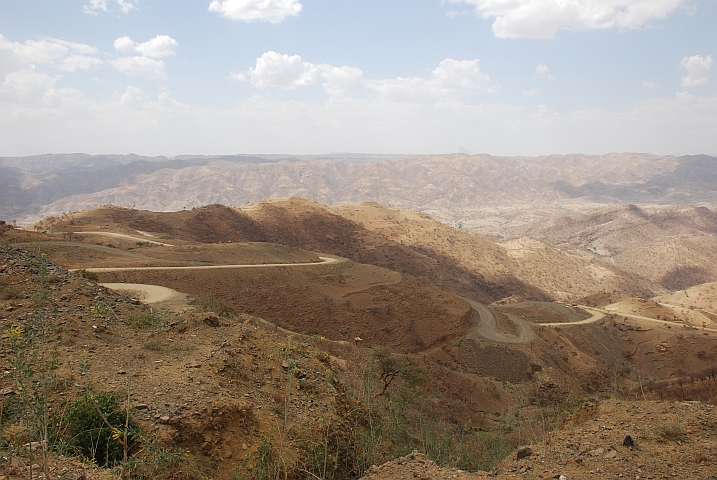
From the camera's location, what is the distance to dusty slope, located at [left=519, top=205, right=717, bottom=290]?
9112cm

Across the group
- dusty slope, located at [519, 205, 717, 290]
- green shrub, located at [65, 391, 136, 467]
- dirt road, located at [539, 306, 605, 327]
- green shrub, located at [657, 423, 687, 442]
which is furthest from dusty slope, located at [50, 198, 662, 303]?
green shrub, located at [657, 423, 687, 442]

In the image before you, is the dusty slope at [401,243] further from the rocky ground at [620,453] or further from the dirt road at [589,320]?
the rocky ground at [620,453]

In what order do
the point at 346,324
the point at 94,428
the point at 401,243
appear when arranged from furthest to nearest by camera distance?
1. the point at 401,243
2. the point at 346,324
3. the point at 94,428

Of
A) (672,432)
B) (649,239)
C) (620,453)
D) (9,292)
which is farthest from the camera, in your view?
(649,239)

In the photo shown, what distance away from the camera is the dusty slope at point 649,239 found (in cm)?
9112

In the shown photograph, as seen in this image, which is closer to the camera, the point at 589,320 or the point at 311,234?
the point at 589,320

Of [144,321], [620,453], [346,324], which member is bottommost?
[346,324]

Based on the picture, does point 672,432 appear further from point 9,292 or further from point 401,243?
point 401,243

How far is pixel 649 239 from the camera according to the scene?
117 m

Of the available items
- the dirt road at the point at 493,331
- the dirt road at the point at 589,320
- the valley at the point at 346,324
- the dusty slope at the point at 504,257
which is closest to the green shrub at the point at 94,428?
A: the valley at the point at 346,324

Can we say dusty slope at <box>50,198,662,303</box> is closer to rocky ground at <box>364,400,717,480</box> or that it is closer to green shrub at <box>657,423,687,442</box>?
rocky ground at <box>364,400,717,480</box>

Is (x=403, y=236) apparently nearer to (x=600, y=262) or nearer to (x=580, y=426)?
(x=600, y=262)

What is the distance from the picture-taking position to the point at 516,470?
7.88 meters

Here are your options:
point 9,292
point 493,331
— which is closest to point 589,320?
point 493,331
